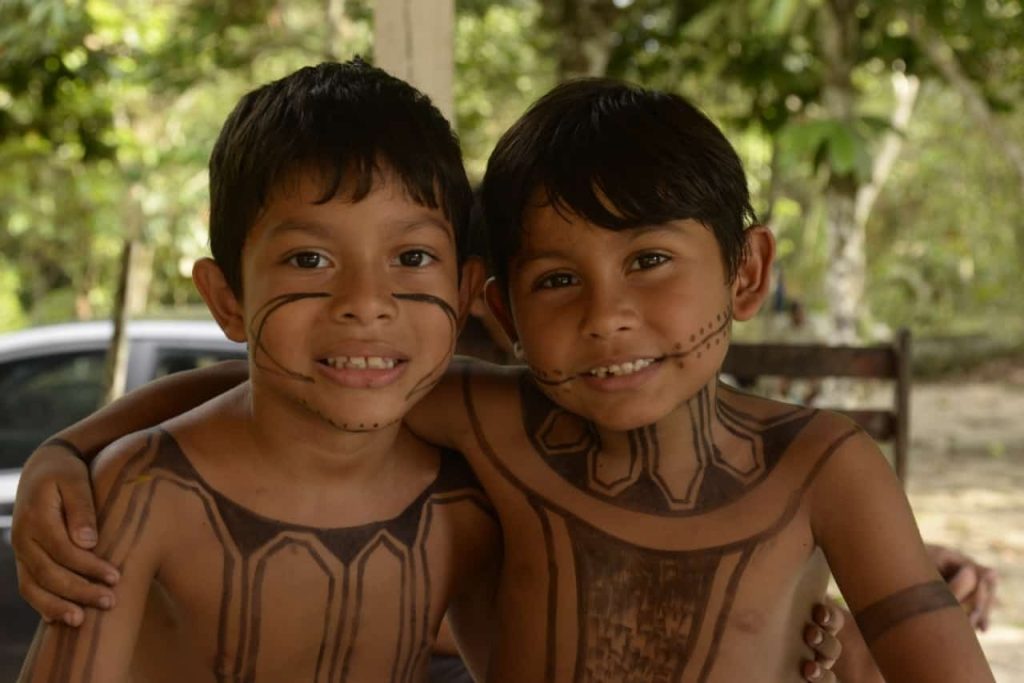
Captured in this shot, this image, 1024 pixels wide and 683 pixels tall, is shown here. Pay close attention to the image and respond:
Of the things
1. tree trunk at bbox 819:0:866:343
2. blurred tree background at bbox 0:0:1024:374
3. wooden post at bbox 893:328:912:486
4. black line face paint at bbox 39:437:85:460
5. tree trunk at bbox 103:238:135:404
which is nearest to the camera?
black line face paint at bbox 39:437:85:460

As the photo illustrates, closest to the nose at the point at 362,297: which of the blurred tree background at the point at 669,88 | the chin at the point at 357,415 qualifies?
the chin at the point at 357,415

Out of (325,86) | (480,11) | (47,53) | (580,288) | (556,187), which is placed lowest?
(580,288)

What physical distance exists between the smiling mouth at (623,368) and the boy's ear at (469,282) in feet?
0.73

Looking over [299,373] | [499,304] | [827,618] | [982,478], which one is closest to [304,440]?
[299,373]

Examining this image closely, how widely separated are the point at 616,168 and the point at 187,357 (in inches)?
138

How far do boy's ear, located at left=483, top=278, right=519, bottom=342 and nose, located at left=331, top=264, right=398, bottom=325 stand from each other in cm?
25

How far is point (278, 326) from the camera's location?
4.74 ft

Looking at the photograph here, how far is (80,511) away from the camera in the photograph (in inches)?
55.9

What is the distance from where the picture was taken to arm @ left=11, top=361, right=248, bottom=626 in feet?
4.53

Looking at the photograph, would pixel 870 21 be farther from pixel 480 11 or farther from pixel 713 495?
pixel 713 495

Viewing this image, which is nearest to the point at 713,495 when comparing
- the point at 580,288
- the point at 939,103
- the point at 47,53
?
the point at 580,288

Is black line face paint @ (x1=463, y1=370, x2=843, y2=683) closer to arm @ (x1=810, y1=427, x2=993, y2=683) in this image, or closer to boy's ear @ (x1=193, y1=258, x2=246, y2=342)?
arm @ (x1=810, y1=427, x2=993, y2=683)

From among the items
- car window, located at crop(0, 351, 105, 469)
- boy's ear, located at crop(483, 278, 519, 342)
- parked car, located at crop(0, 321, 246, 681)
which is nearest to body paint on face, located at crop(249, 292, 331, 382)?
boy's ear, located at crop(483, 278, 519, 342)

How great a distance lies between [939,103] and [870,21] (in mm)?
8837
